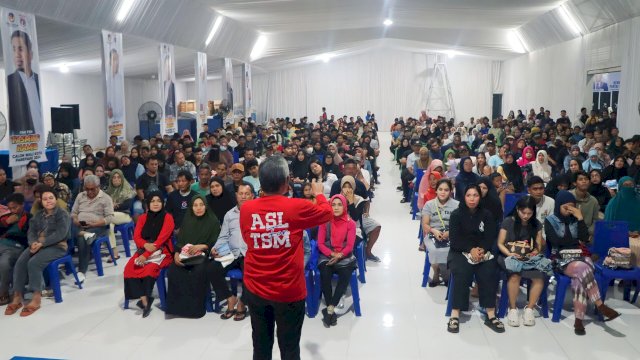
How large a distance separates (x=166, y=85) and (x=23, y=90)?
→ 5.93 m

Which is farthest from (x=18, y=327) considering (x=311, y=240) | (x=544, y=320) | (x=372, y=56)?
(x=372, y=56)

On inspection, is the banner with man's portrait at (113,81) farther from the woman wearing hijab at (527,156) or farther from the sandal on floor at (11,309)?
the woman wearing hijab at (527,156)

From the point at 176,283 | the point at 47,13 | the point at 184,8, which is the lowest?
the point at 176,283

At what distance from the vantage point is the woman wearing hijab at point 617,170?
7.96 m

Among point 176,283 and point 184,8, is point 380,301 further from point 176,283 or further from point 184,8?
point 184,8

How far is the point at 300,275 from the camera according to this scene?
3180 millimetres

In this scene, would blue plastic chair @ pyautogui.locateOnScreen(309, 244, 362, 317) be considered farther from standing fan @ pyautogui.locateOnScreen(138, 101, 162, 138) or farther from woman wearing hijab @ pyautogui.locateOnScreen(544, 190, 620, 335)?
standing fan @ pyautogui.locateOnScreen(138, 101, 162, 138)

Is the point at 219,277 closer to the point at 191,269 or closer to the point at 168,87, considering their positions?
the point at 191,269

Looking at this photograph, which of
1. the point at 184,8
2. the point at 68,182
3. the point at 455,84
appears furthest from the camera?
the point at 455,84

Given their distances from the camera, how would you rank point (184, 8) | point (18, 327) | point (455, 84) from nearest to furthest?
point (18, 327), point (184, 8), point (455, 84)

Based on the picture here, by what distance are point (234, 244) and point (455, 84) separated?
84.8ft

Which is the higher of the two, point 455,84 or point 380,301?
point 455,84

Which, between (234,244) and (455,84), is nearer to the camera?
(234,244)

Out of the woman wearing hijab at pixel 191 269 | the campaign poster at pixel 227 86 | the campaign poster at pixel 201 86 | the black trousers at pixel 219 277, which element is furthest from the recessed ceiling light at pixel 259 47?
the black trousers at pixel 219 277
